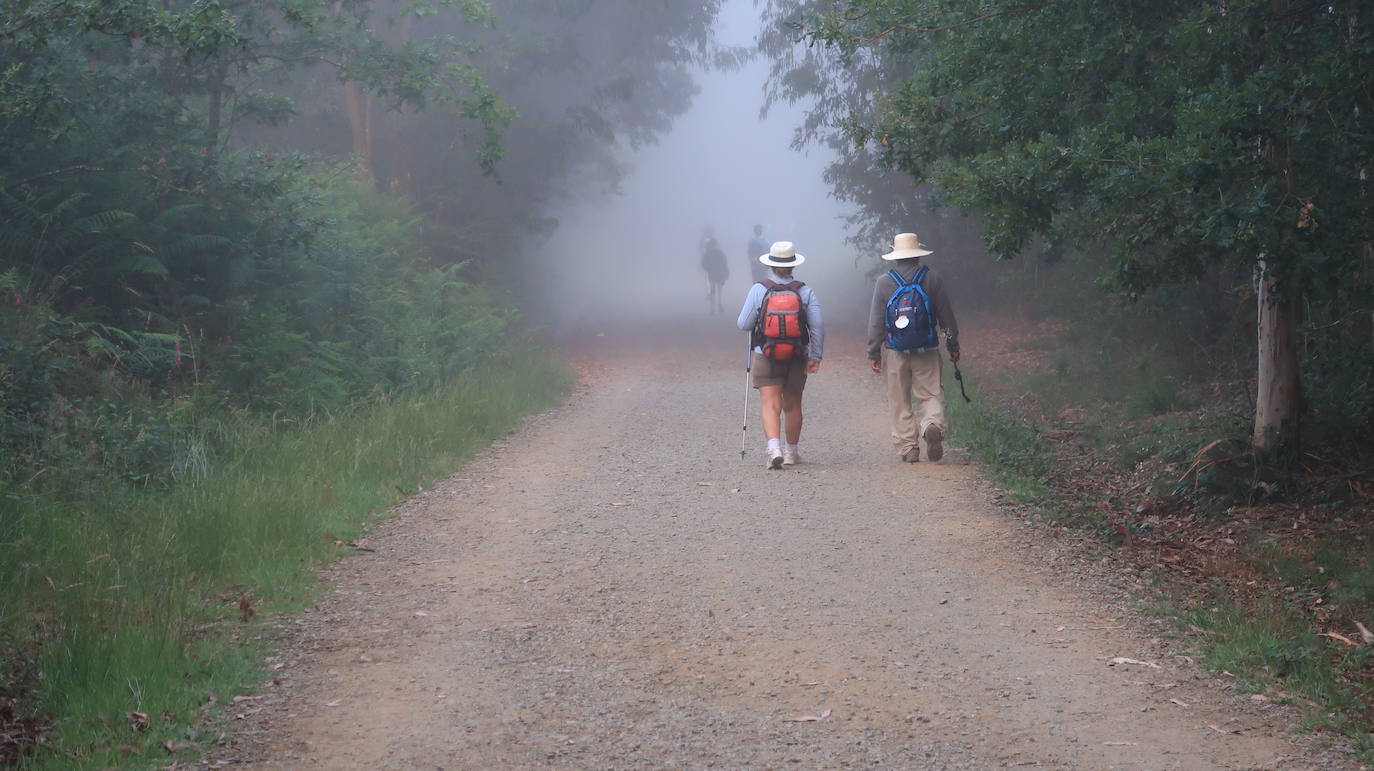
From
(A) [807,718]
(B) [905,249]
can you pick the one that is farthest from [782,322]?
(A) [807,718]

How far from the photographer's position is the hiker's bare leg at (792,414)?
1110 cm

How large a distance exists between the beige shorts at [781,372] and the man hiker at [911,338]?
0.64m

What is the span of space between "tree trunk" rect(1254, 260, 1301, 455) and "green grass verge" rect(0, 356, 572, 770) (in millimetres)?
6395

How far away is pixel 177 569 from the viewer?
680cm

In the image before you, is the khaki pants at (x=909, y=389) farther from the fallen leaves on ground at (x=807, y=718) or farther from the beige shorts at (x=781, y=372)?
the fallen leaves on ground at (x=807, y=718)

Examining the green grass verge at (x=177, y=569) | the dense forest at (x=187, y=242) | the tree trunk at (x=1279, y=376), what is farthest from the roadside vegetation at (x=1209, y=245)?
the dense forest at (x=187, y=242)

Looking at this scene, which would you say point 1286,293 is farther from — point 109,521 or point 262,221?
point 262,221

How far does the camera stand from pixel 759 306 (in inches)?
432

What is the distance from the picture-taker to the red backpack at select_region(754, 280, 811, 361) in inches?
426

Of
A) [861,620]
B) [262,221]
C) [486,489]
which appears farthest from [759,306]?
[262,221]

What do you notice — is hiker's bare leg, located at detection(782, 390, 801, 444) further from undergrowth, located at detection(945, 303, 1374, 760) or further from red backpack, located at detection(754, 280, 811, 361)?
undergrowth, located at detection(945, 303, 1374, 760)

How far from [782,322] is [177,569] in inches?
222

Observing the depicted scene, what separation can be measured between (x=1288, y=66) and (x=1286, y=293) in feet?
4.89

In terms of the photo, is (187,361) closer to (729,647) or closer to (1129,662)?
(729,647)
